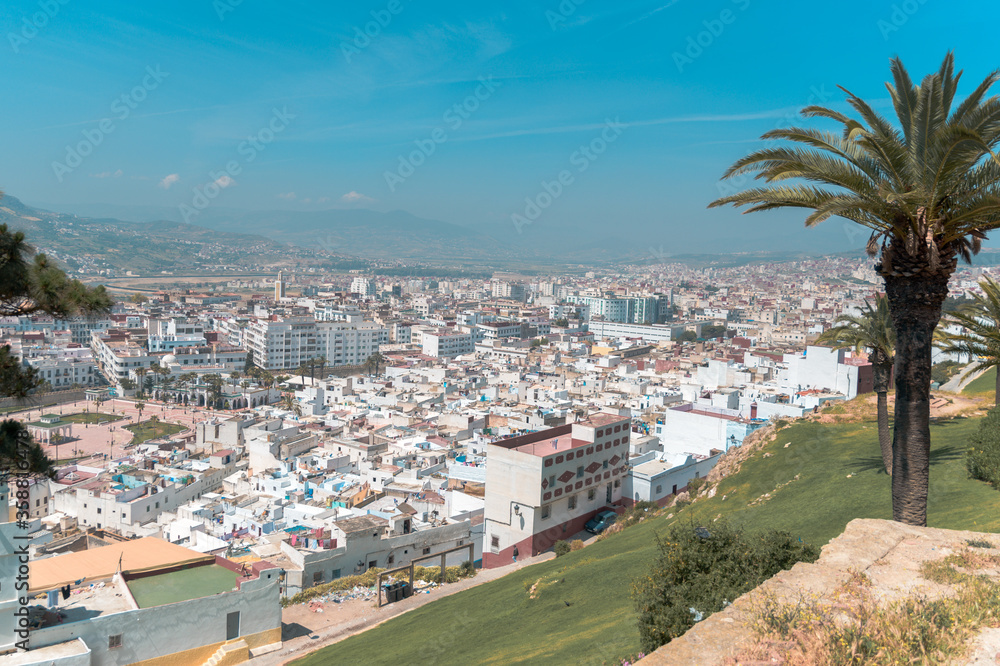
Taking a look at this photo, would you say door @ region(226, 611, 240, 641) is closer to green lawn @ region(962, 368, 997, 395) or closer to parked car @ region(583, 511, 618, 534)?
parked car @ region(583, 511, 618, 534)

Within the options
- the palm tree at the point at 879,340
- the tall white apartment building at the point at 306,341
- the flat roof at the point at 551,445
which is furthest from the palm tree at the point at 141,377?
the palm tree at the point at 879,340

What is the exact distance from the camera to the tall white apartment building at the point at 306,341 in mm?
52906

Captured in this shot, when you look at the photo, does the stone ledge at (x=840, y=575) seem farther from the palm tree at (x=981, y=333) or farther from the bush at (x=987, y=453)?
the bush at (x=987, y=453)

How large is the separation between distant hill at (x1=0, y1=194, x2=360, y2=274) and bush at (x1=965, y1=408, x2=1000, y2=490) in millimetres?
106899

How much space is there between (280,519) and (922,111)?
15493 mm

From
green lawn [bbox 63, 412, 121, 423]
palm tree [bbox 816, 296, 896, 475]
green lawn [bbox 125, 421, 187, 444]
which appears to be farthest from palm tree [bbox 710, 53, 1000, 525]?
green lawn [bbox 63, 412, 121, 423]

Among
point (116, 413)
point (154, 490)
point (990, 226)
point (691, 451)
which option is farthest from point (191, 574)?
point (116, 413)

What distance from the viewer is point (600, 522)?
15719 millimetres

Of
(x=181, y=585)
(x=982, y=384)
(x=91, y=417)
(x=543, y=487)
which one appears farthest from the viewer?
(x=91, y=417)

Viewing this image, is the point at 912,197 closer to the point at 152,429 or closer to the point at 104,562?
the point at 104,562

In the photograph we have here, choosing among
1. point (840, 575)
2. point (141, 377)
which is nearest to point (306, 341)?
point (141, 377)

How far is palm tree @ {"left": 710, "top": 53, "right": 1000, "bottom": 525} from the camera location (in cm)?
432

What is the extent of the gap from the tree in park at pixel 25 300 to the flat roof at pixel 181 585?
5.31 metres

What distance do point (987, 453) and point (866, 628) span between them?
5.74 metres
